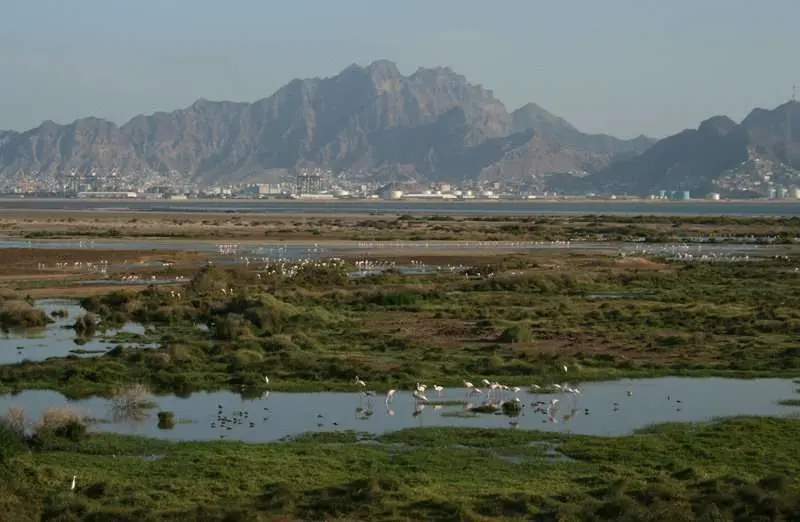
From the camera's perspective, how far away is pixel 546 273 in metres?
57.3

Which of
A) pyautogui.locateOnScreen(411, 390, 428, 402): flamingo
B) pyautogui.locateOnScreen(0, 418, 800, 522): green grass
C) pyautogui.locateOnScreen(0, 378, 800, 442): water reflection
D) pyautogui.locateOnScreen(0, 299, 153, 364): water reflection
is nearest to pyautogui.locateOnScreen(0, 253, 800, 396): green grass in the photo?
pyautogui.locateOnScreen(0, 299, 153, 364): water reflection

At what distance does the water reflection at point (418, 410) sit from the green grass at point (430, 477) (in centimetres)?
109

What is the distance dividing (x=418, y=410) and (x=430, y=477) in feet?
20.5

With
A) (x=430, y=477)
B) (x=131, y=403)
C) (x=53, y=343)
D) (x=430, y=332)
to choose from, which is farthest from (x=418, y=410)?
(x=53, y=343)

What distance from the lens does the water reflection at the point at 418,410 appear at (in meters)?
23.3

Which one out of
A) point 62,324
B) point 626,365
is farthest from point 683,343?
point 62,324

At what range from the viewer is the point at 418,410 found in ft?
82.1

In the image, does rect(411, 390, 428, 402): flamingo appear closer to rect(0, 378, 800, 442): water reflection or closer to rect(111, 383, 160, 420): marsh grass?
rect(0, 378, 800, 442): water reflection

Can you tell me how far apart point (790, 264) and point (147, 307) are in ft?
138

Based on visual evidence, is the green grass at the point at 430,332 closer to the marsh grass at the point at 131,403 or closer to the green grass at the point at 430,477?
the marsh grass at the point at 131,403

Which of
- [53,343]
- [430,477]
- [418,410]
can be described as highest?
[430,477]

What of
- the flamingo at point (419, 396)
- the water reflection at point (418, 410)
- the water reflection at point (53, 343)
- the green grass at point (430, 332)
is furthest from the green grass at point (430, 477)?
the water reflection at point (53, 343)

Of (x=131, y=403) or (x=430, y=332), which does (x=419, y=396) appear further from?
(x=430, y=332)

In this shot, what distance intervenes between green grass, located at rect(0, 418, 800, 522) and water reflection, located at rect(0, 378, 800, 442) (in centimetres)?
109
